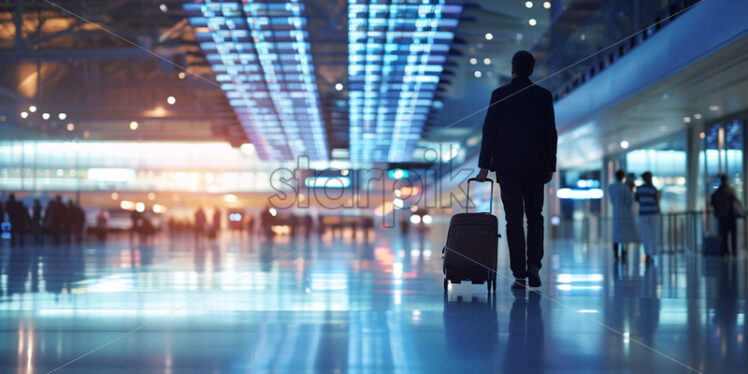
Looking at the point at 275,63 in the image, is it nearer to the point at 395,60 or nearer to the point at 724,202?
the point at 395,60

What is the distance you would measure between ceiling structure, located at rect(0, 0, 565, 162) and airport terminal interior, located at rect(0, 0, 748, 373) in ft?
0.33

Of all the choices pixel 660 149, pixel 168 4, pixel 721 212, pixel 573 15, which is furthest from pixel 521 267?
pixel 660 149

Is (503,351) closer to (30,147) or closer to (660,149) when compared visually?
(660,149)

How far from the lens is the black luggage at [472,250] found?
6.32 meters

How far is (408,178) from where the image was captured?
142 ft

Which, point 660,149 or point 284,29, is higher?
point 284,29

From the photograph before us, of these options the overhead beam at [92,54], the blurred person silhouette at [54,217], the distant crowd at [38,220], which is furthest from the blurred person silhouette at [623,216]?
the blurred person silhouette at [54,217]

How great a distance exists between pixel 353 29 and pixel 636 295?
14.2m

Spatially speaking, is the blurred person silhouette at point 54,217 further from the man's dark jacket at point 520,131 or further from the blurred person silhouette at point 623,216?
the man's dark jacket at point 520,131

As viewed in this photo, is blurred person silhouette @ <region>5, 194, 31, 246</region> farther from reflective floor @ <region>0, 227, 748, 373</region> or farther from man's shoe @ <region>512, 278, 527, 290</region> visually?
man's shoe @ <region>512, 278, 527, 290</region>

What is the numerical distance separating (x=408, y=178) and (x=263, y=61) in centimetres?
2089

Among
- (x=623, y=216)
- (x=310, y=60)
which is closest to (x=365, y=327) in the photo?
(x=623, y=216)

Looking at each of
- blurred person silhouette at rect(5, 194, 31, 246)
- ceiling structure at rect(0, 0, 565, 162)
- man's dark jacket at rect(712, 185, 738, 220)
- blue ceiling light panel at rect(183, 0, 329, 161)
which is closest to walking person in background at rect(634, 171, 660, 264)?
man's dark jacket at rect(712, 185, 738, 220)

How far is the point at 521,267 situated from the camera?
22.1ft
